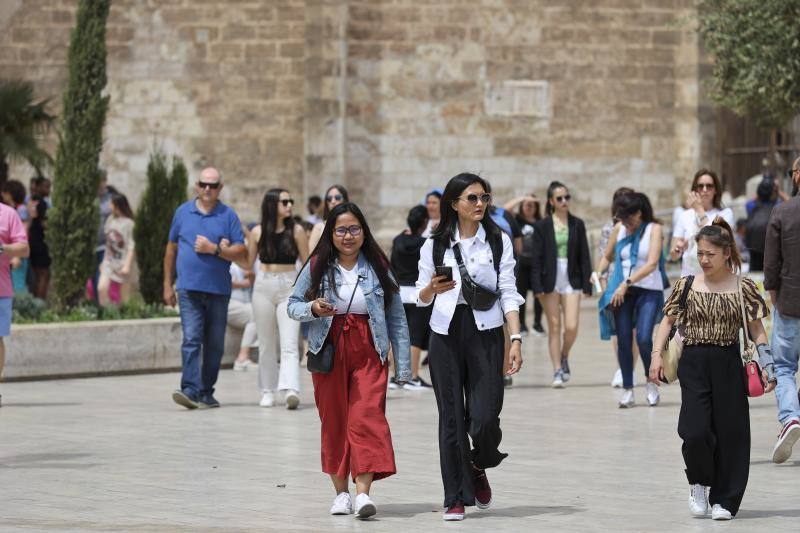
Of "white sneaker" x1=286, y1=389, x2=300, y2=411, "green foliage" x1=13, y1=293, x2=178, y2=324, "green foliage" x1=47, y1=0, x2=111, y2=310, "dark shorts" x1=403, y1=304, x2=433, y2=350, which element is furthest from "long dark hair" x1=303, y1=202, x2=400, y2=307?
"green foliage" x1=47, y1=0, x2=111, y2=310

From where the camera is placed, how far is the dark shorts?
13797 mm

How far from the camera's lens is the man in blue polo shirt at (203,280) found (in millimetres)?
12570

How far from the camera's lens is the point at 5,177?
758 inches

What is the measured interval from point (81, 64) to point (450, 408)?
9.35 metres

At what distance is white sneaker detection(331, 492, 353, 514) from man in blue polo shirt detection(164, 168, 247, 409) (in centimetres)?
450

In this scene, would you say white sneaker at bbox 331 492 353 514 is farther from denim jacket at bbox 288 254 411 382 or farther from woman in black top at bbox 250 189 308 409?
woman in black top at bbox 250 189 308 409

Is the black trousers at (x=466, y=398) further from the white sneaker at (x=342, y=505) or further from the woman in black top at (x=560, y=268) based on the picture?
the woman in black top at (x=560, y=268)

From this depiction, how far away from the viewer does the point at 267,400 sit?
12.8 metres

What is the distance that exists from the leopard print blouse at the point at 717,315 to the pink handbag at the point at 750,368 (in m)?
0.03

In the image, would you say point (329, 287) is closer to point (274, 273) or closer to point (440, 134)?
point (274, 273)

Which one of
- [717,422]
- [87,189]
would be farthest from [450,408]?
[87,189]

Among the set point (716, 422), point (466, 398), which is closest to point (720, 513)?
point (716, 422)

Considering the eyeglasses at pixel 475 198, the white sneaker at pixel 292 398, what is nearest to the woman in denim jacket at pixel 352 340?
the eyeglasses at pixel 475 198

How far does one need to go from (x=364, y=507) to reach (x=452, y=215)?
150 cm
